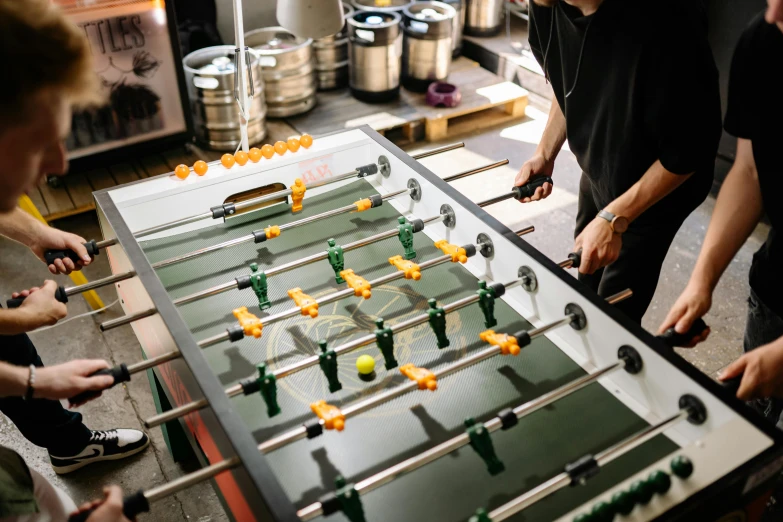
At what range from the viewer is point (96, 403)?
284cm

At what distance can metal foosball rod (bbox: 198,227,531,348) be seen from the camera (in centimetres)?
165

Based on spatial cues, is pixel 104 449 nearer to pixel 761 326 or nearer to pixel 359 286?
pixel 359 286

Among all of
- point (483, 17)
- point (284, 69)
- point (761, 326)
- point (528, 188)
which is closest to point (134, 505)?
point (528, 188)

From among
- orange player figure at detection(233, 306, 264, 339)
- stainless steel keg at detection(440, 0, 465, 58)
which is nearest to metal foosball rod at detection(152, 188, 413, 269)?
orange player figure at detection(233, 306, 264, 339)

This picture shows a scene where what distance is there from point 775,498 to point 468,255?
1542 mm

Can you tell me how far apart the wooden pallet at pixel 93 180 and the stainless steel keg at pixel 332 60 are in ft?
2.82

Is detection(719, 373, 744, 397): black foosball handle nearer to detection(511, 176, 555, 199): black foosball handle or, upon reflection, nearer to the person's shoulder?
the person's shoulder

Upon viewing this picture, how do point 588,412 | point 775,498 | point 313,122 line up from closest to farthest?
point 588,412
point 775,498
point 313,122

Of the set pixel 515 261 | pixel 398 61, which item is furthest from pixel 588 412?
pixel 398 61

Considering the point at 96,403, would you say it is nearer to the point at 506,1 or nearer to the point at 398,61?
the point at 398,61

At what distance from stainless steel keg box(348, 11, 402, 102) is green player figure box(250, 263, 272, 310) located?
311 cm

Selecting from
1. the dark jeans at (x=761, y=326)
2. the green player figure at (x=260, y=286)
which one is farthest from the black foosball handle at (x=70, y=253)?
the dark jeans at (x=761, y=326)

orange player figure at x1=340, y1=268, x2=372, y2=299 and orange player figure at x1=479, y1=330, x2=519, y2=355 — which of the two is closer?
orange player figure at x1=479, y1=330, x2=519, y2=355

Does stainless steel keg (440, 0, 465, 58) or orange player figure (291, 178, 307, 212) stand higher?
orange player figure (291, 178, 307, 212)
